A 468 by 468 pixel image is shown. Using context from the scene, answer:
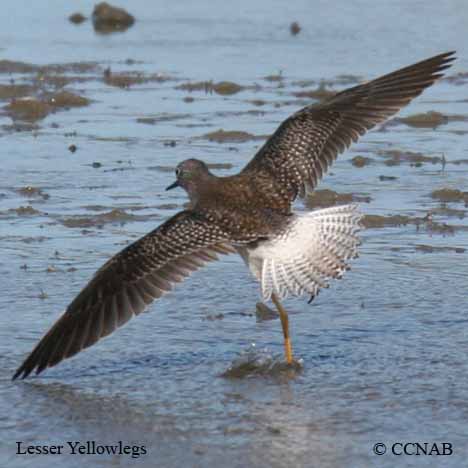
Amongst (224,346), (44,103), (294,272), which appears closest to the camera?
(294,272)

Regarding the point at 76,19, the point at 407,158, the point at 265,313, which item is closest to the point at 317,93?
the point at 407,158

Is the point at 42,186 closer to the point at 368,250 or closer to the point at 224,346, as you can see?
the point at 368,250

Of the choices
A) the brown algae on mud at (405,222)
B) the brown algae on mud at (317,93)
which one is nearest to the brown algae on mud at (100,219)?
the brown algae on mud at (405,222)

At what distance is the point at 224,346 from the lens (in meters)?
7.57

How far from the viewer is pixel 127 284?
23.3 ft

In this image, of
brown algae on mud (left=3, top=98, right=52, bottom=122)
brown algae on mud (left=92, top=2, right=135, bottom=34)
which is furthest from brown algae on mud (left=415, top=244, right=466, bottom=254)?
brown algae on mud (left=92, top=2, right=135, bottom=34)

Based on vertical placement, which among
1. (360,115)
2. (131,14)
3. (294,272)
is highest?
(131,14)

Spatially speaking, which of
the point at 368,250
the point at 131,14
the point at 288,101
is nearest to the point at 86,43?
the point at 131,14

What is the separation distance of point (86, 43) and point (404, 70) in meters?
9.22

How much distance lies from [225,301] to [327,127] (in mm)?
1171

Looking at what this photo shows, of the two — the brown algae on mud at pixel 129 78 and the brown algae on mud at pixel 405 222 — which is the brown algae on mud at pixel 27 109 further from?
the brown algae on mud at pixel 405 222

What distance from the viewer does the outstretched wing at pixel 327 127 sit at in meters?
7.94

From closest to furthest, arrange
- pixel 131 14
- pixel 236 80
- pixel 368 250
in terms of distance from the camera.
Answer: pixel 368 250 → pixel 236 80 → pixel 131 14

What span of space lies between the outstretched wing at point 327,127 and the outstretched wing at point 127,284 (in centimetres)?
88
